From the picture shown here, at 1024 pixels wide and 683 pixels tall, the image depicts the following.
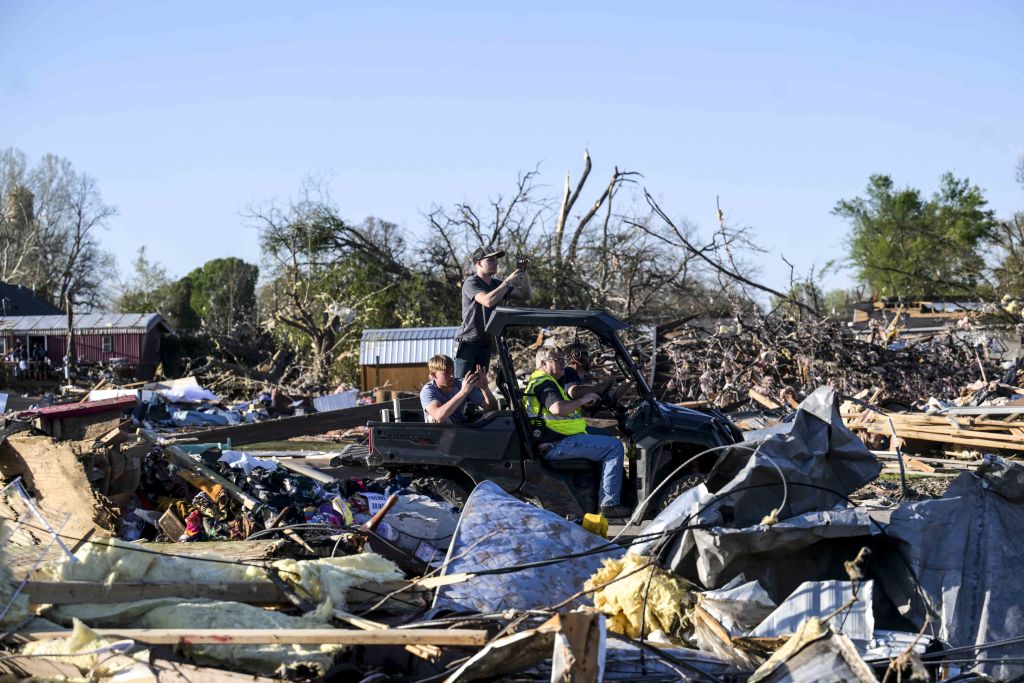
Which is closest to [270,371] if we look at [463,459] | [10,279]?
[463,459]

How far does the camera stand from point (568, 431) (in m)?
7.86

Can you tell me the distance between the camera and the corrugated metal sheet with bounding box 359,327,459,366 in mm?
22391

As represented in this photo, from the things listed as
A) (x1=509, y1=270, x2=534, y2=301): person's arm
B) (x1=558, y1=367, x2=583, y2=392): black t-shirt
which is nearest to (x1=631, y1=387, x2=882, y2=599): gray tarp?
(x1=558, y1=367, x2=583, y2=392): black t-shirt

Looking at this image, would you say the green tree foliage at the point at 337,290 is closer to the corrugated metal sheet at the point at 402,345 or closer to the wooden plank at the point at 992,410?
the corrugated metal sheet at the point at 402,345

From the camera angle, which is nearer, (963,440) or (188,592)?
(188,592)

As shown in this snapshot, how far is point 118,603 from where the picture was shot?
15.8 feet

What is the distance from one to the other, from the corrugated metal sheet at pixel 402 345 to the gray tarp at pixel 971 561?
56.2ft

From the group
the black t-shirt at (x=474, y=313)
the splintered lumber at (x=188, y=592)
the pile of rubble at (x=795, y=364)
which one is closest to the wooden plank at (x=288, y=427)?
the black t-shirt at (x=474, y=313)

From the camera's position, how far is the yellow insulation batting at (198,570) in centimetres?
492

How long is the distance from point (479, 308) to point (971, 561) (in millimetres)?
4514

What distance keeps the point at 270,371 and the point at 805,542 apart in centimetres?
2231

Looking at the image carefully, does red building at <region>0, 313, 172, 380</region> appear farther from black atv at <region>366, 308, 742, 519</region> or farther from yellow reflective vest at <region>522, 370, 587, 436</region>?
yellow reflective vest at <region>522, 370, 587, 436</region>

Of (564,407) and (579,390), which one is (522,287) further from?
(564,407)

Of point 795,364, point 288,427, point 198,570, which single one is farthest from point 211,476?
point 795,364
